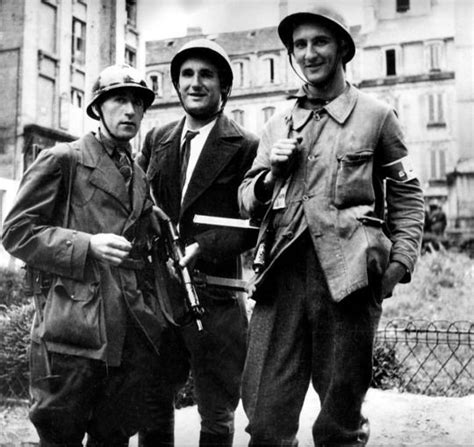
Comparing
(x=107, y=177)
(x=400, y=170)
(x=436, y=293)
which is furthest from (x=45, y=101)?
(x=436, y=293)

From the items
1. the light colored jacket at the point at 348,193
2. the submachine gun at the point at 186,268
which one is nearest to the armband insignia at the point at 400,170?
the light colored jacket at the point at 348,193

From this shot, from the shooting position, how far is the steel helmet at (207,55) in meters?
3.48

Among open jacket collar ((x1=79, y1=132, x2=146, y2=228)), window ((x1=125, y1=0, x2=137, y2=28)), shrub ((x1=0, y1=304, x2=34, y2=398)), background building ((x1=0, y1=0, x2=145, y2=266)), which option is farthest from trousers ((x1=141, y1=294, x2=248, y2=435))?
window ((x1=125, y1=0, x2=137, y2=28))

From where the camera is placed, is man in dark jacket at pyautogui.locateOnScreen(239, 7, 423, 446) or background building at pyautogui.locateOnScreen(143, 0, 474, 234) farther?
background building at pyautogui.locateOnScreen(143, 0, 474, 234)

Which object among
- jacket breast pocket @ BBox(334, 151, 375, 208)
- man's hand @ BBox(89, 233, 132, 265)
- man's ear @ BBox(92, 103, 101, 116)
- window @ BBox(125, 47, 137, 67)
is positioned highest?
window @ BBox(125, 47, 137, 67)

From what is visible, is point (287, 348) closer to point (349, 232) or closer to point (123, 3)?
point (349, 232)

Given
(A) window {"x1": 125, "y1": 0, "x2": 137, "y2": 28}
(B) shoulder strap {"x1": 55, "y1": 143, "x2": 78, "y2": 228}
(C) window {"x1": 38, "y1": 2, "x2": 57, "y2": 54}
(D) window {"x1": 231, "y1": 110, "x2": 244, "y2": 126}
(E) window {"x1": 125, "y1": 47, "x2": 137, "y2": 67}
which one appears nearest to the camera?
(B) shoulder strap {"x1": 55, "y1": 143, "x2": 78, "y2": 228}

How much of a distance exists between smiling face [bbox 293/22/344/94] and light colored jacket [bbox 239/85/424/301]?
12 centimetres

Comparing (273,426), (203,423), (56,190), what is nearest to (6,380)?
(203,423)

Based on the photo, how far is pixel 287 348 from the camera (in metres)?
2.75

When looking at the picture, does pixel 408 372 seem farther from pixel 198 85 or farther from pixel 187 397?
pixel 198 85

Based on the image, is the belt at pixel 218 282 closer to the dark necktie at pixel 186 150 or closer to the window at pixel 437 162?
the dark necktie at pixel 186 150

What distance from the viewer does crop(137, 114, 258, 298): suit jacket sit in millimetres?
3418

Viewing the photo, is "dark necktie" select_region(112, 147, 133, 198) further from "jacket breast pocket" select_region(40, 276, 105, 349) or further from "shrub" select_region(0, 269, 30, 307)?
"shrub" select_region(0, 269, 30, 307)
